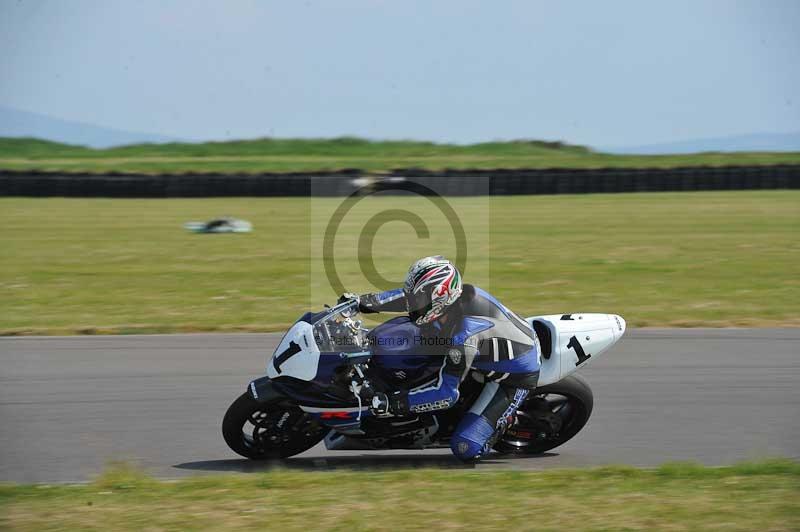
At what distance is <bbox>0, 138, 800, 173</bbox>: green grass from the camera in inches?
1774

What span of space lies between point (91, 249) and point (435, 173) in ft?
54.9

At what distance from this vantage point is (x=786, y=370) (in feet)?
29.9

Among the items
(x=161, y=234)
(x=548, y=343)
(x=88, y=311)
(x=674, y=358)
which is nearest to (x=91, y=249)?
(x=161, y=234)

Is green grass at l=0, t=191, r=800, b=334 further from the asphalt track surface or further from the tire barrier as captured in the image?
the asphalt track surface

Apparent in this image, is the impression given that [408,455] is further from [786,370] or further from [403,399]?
[786,370]

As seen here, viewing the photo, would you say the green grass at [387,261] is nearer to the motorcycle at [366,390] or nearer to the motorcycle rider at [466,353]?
the motorcycle at [366,390]

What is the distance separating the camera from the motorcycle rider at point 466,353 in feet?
20.5

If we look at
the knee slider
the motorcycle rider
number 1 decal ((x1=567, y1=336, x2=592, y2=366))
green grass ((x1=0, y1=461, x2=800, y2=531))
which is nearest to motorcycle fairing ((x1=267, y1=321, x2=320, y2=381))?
the motorcycle rider

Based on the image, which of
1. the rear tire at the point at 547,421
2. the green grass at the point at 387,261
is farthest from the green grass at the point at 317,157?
the rear tire at the point at 547,421

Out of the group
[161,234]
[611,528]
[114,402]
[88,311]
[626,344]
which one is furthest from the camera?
A: [161,234]

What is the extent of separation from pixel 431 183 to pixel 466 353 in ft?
88.6

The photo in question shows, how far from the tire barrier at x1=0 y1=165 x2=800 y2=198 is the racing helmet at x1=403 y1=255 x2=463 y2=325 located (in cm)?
2603

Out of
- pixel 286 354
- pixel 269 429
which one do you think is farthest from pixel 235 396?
pixel 286 354

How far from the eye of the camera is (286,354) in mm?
6246
